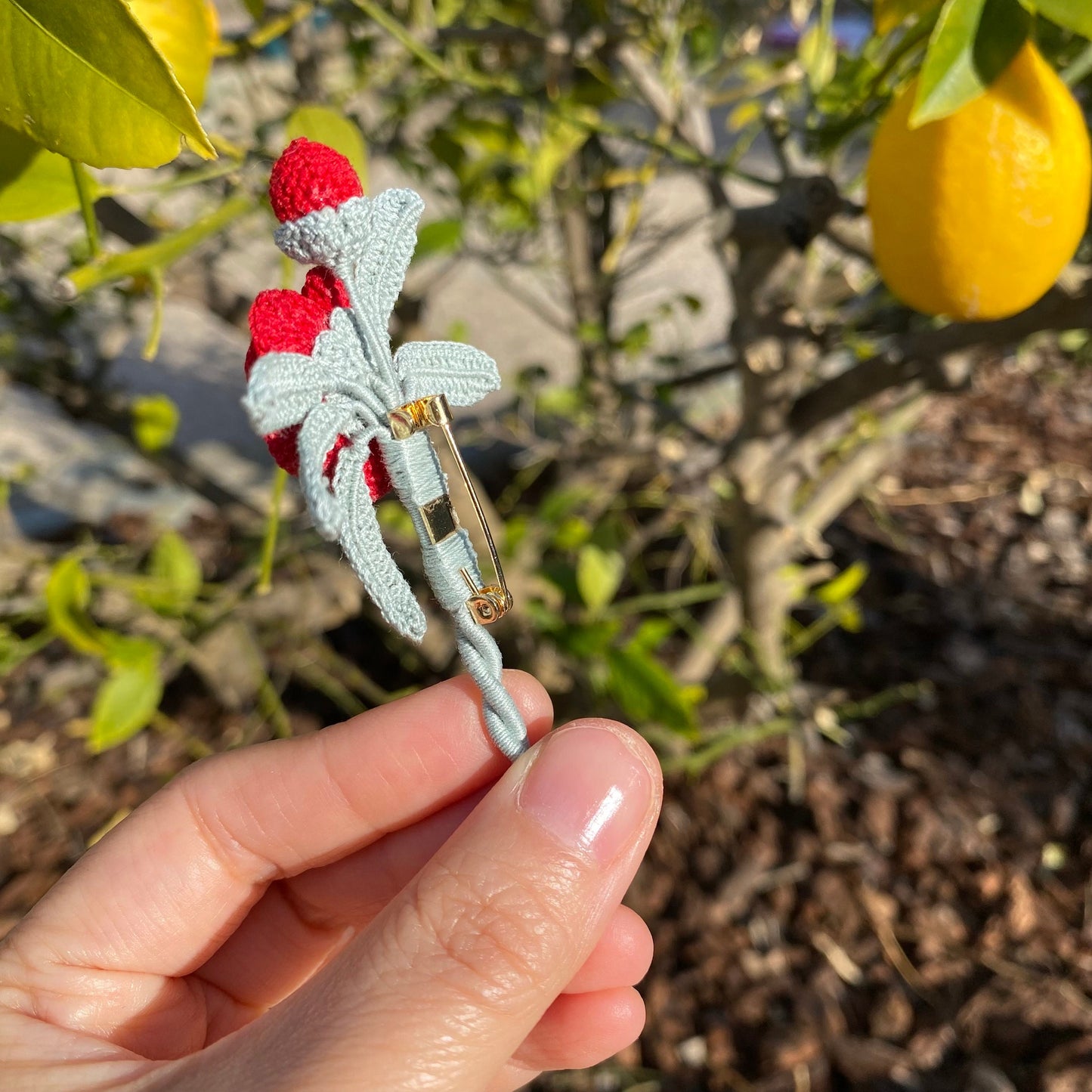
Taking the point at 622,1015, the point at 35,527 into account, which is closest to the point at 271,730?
the point at 35,527

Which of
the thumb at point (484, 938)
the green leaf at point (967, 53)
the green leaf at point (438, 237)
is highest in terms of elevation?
the green leaf at point (967, 53)

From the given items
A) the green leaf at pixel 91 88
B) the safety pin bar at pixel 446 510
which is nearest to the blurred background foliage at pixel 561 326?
the green leaf at pixel 91 88

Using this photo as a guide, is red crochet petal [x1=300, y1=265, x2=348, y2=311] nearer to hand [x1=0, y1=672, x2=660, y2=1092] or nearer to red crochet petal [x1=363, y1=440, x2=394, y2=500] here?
red crochet petal [x1=363, y1=440, x2=394, y2=500]

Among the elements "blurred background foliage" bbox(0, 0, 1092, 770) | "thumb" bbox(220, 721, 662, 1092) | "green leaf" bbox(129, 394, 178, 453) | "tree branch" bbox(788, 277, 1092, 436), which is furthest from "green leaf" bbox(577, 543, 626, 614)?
"green leaf" bbox(129, 394, 178, 453)

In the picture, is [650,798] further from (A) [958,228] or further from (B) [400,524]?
(B) [400,524]

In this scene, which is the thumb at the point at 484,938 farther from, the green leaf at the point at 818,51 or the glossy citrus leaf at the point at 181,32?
the green leaf at the point at 818,51

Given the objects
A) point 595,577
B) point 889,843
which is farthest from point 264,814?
point 889,843
